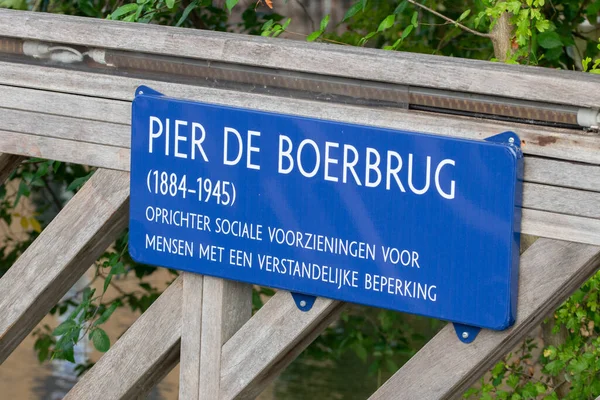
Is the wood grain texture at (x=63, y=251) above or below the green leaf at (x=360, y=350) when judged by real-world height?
above

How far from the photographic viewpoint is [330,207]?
2109mm

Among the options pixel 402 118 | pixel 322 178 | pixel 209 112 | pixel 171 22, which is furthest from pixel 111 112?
pixel 171 22

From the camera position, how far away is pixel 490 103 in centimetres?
194

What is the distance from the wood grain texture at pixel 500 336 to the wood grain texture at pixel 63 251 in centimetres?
75

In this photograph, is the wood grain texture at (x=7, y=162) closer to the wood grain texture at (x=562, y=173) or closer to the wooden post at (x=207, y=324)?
the wooden post at (x=207, y=324)

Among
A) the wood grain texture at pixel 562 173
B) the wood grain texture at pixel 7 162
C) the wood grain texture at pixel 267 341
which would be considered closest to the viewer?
the wood grain texture at pixel 562 173

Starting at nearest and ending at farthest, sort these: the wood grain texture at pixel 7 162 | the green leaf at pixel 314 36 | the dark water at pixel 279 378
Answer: the wood grain texture at pixel 7 162 → the green leaf at pixel 314 36 → the dark water at pixel 279 378

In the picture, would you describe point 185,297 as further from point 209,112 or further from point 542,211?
point 542,211

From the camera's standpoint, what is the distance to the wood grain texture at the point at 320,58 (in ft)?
6.10

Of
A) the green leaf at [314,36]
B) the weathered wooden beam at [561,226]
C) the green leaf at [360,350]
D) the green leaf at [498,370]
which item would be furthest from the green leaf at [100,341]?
the green leaf at [360,350]

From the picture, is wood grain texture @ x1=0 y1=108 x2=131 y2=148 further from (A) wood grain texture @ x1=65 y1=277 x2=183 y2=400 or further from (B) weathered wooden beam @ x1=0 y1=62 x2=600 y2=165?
(A) wood grain texture @ x1=65 y1=277 x2=183 y2=400

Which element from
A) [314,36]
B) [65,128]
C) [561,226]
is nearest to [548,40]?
[314,36]

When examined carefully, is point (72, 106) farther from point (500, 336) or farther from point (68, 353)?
point (500, 336)

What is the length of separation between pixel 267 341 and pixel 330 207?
1.13ft
